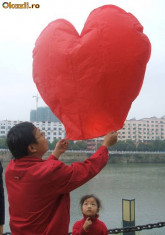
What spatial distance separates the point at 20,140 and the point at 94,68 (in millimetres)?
309

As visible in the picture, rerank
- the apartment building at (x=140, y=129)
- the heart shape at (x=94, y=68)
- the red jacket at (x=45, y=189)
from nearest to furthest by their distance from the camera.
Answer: the red jacket at (x=45, y=189) < the heart shape at (x=94, y=68) < the apartment building at (x=140, y=129)

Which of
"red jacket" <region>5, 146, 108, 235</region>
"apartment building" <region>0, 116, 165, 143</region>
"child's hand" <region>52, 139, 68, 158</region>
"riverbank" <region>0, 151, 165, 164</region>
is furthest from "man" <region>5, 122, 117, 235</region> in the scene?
"apartment building" <region>0, 116, 165, 143</region>

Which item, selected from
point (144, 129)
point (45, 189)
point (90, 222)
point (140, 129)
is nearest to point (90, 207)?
point (90, 222)

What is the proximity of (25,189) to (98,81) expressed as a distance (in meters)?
0.37

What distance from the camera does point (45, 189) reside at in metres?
0.65

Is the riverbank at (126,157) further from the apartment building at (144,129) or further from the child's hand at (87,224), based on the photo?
the child's hand at (87,224)

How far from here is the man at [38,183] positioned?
0.64 m

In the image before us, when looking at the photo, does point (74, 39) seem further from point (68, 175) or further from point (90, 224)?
point (90, 224)

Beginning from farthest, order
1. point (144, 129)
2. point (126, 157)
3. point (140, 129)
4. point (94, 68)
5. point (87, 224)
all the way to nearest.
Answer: point (144, 129)
point (140, 129)
point (126, 157)
point (87, 224)
point (94, 68)

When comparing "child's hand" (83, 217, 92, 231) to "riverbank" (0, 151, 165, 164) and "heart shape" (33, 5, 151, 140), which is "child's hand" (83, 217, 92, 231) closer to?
"heart shape" (33, 5, 151, 140)

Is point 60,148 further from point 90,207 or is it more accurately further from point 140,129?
point 140,129

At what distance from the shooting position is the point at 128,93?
88 cm

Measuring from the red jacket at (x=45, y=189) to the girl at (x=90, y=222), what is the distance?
0.35 meters

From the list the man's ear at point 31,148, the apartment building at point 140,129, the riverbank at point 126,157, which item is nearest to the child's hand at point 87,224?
the man's ear at point 31,148
